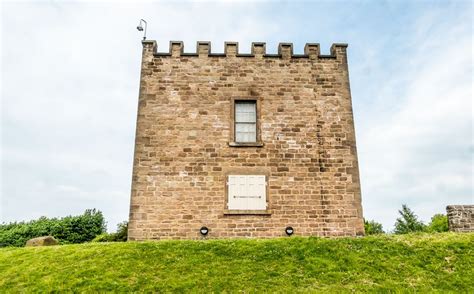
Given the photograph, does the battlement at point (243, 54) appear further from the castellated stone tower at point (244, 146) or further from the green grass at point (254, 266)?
the green grass at point (254, 266)

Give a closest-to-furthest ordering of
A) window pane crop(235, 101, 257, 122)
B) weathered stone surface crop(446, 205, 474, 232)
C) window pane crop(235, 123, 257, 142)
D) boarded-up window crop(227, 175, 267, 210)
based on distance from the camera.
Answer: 1. boarded-up window crop(227, 175, 267, 210)
2. weathered stone surface crop(446, 205, 474, 232)
3. window pane crop(235, 123, 257, 142)
4. window pane crop(235, 101, 257, 122)

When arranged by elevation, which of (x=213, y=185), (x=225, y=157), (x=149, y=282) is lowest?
(x=149, y=282)

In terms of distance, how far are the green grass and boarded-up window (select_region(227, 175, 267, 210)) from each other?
2.23m

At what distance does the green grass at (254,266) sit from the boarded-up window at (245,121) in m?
4.42

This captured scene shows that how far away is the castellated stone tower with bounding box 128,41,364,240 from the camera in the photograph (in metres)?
13.2

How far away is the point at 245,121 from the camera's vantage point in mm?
14469

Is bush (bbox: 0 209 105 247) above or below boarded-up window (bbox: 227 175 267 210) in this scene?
below

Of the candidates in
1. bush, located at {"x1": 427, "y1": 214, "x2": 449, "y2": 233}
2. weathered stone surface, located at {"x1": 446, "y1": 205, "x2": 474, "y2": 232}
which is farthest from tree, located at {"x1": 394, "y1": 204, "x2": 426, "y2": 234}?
weathered stone surface, located at {"x1": 446, "y1": 205, "x2": 474, "y2": 232}

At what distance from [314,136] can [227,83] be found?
3.93 metres

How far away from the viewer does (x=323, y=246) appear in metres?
10.7

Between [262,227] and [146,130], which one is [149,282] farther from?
[146,130]

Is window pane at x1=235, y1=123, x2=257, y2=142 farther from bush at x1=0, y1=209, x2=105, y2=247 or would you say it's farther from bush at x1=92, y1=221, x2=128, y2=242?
bush at x1=0, y1=209, x2=105, y2=247

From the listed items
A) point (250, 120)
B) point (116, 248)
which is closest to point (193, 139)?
point (250, 120)

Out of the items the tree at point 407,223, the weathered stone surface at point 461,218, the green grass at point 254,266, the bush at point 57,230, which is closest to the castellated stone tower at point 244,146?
the green grass at point 254,266
